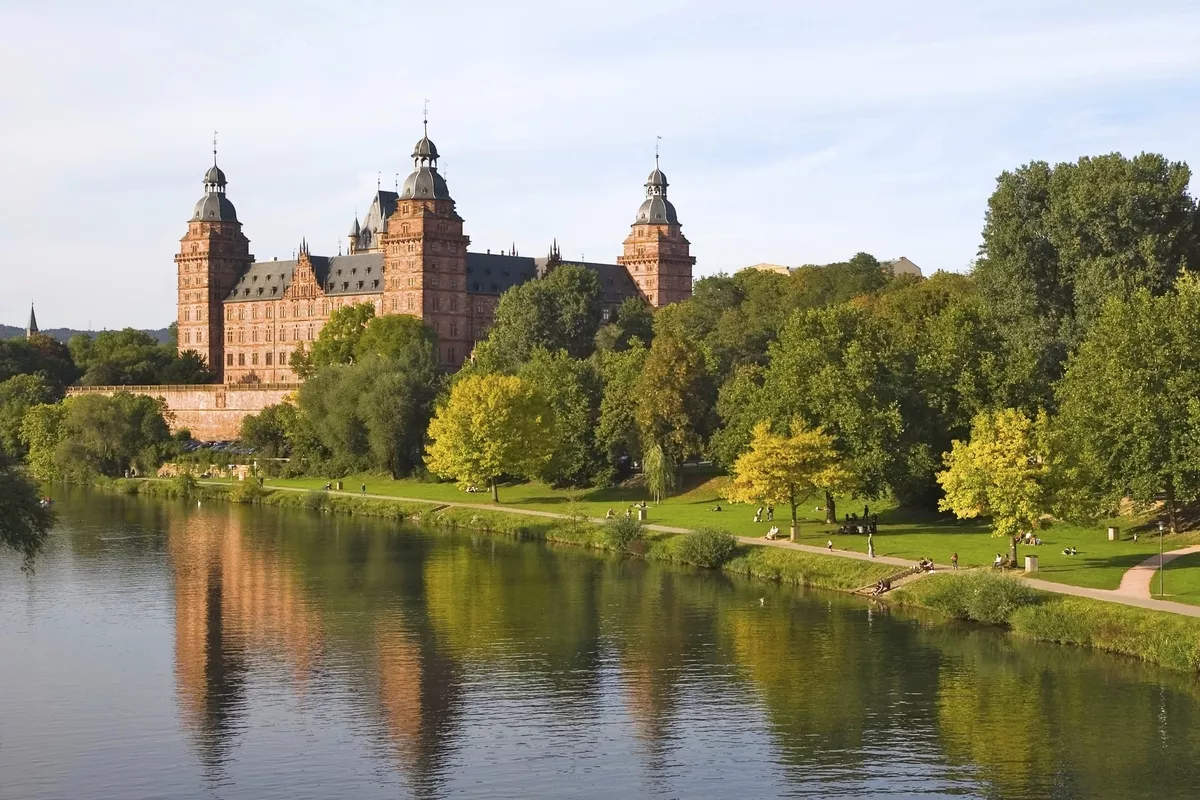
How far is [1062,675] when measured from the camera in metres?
44.2

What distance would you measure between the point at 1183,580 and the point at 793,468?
62.6 feet

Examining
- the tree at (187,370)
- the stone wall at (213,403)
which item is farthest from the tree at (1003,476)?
the tree at (187,370)

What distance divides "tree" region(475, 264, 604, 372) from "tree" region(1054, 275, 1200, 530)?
62.2 m

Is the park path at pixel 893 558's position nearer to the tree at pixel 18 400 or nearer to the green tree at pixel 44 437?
the green tree at pixel 44 437

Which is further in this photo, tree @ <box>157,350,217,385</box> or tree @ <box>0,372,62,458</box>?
tree @ <box>157,350,217,385</box>

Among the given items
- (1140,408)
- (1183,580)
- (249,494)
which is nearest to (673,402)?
(249,494)

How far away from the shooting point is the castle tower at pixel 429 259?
141m

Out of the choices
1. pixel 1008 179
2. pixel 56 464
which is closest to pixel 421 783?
pixel 1008 179

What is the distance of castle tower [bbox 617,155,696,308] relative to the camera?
164 metres

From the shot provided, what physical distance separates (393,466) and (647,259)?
6742cm

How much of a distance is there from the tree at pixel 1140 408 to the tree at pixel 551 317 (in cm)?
6224

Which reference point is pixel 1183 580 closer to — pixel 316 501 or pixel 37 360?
pixel 316 501

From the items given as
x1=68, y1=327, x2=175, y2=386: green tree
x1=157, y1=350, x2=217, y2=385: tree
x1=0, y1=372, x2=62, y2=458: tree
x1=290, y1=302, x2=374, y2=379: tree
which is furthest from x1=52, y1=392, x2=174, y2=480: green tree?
x1=157, y1=350, x2=217, y2=385: tree

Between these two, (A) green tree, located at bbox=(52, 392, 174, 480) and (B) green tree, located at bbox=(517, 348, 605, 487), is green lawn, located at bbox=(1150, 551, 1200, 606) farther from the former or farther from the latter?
(A) green tree, located at bbox=(52, 392, 174, 480)
